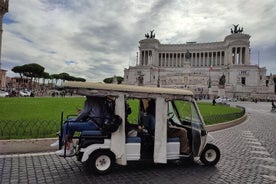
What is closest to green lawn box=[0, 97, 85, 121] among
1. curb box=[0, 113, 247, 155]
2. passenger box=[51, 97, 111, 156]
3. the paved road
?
curb box=[0, 113, 247, 155]

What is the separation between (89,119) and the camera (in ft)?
22.8

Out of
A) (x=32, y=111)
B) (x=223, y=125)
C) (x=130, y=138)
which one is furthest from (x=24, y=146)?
(x=223, y=125)

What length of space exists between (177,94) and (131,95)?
145 centimetres

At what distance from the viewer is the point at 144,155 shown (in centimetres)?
709

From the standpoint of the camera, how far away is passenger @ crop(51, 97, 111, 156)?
6.64 meters

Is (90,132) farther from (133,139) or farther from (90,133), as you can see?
(133,139)

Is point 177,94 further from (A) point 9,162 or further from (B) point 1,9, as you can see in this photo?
(B) point 1,9

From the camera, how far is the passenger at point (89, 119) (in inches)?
261

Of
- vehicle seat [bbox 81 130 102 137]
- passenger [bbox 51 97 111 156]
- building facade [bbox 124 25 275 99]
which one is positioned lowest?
vehicle seat [bbox 81 130 102 137]

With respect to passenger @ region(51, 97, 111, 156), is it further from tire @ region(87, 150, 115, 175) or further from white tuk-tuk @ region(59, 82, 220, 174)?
tire @ region(87, 150, 115, 175)

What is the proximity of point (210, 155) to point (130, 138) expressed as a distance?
2.89m

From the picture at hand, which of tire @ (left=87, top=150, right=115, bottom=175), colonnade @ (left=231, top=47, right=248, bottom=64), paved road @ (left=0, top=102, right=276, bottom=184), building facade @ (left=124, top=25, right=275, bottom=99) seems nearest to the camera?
paved road @ (left=0, top=102, right=276, bottom=184)

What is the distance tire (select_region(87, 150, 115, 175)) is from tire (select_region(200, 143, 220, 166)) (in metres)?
3.09

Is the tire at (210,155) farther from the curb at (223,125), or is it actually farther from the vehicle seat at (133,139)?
the curb at (223,125)
